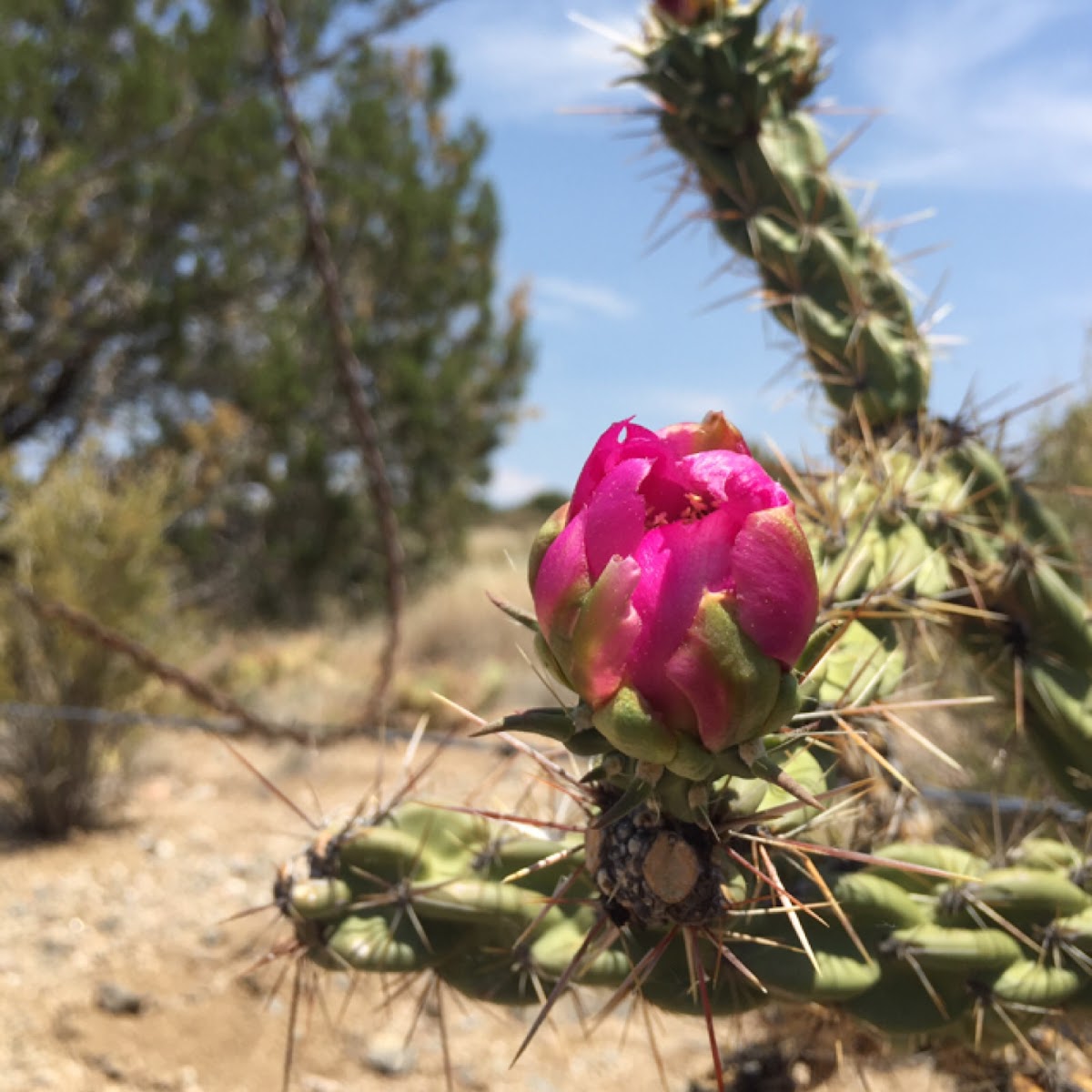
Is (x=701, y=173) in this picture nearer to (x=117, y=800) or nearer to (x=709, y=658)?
(x=709, y=658)

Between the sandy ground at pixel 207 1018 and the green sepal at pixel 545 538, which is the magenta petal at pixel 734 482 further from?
the sandy ground at pixel 207 1018

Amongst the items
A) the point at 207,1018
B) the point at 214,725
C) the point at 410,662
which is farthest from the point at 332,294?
the point at 410,662

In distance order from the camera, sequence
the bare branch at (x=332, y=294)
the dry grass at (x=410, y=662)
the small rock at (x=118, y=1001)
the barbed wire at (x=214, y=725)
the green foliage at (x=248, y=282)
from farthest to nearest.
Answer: the green foliage at (x=248, y=282)
the dry grass at (x=410, y=662)
the small rock at (x=118, y=1001)
the bare branch at (x=332, y=294)
the barbed wire at (x=214, y=725)

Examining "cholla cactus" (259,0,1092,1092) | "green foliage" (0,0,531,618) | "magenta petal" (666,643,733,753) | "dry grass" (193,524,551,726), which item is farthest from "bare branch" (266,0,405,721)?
"green foliage" (0,0,531,618)

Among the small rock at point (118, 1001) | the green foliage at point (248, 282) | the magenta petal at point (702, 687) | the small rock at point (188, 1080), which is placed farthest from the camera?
the green foliage at point (248, 282)

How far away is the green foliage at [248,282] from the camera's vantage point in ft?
29.9

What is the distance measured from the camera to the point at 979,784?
374cm

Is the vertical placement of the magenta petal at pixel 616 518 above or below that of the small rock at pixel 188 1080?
above

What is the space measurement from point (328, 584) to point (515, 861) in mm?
10771

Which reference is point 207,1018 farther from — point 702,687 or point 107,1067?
point 702,687

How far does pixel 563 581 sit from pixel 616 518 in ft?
0.18

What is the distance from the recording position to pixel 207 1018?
2.98 metres

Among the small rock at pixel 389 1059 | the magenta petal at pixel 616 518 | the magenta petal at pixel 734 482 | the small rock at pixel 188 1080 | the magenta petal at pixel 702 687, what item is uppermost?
the magenta petal at pixel 734 482

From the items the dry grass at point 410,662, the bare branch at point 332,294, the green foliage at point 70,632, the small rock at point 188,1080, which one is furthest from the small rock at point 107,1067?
the dry grass at point 410,662
